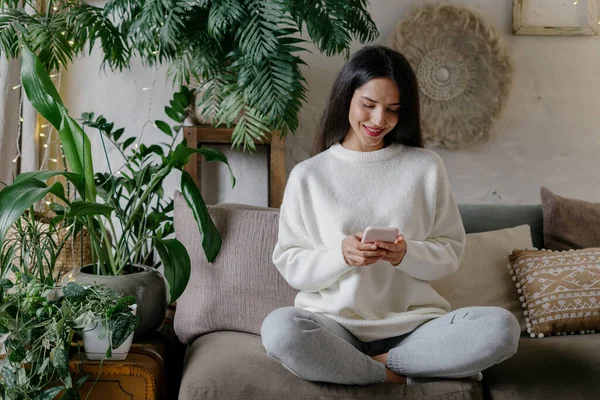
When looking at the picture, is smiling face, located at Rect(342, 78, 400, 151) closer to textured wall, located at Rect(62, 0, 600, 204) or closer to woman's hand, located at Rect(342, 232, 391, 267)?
woman's hand, located at Rect(342, 232, 391, 267)

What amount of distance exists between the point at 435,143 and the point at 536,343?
45.6 inches

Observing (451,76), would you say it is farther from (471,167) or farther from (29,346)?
(29,346)

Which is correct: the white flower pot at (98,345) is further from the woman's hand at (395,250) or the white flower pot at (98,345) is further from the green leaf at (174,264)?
the woman's hand at (395,250)

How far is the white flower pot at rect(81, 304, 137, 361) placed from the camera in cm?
146

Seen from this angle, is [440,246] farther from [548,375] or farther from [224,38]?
[224,38]

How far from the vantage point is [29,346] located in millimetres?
1390

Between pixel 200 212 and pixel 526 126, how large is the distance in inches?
63.7

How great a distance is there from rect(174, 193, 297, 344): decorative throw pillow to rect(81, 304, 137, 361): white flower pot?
27 centimetres

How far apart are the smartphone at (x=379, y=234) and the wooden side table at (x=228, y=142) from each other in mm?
947

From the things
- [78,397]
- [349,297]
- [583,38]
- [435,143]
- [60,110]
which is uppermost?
[583,38]

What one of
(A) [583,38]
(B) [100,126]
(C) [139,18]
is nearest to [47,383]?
(B) [100,126]

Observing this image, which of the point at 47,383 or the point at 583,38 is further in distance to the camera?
the point at 583,38

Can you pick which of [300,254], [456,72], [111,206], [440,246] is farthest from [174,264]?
[456,72]

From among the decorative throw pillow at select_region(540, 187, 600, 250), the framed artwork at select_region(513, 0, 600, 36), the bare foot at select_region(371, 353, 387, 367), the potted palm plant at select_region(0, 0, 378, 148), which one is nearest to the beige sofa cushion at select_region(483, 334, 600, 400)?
the bare foot at select_region(371, 353, 387, 367)
